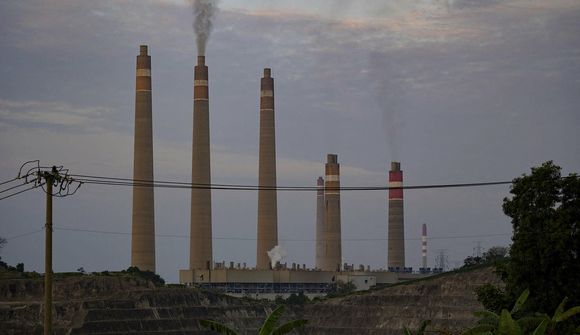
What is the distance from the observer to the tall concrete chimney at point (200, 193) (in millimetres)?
133000

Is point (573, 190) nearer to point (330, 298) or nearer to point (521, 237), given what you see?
point (521, 237)

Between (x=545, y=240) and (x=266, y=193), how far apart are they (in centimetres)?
9271

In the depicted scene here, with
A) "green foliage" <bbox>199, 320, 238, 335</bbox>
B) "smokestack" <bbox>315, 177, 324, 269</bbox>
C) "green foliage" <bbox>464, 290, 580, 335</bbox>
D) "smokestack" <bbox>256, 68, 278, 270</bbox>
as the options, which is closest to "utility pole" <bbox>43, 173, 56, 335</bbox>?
"green foliage" <bbox>199, 320, 238, 335</bbox>

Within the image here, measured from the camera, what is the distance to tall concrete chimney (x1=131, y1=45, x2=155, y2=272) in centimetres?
12519

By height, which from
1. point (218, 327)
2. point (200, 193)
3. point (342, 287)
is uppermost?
point (200, 193)

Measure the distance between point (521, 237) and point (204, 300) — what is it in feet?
206

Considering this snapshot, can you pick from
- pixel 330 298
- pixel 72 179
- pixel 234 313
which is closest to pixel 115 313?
pixel 234 313

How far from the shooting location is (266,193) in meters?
141

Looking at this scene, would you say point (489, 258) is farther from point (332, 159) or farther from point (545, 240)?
point (545, 240)

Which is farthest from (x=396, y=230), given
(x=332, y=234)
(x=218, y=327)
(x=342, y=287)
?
(x=218, y=327)

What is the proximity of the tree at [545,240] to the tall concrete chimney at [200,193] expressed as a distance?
3264 inches

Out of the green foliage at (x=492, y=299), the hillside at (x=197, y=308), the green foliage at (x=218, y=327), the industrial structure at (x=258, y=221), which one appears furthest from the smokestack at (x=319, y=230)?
the green foliage at (x=218, y=327)

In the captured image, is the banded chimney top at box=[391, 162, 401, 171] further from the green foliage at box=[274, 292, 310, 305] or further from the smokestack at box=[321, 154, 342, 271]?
the green foliage at box=[274, 292, 310, 305]

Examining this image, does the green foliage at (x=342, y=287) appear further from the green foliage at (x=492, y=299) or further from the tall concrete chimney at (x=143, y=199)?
the green foliage at (x=492, y=299)
